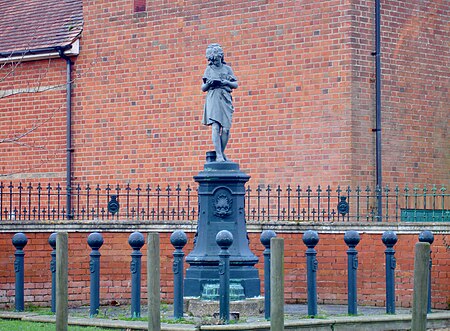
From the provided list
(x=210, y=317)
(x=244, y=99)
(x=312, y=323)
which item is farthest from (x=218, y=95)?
(x=244, y=99)

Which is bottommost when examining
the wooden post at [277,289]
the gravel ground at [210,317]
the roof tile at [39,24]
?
the gravel ground at [210,317]

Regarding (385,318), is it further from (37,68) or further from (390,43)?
(37,68)

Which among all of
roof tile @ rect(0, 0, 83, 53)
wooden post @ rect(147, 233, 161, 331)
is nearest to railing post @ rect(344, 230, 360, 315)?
wooden post @ rect(147, 233, 161, 331)

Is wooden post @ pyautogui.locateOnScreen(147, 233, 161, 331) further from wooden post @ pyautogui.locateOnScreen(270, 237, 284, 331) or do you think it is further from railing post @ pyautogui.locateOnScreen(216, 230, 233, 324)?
railing post @ pyautogui.locateOnScreen(216, 230, 233, 324)

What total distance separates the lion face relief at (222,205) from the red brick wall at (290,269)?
285cm

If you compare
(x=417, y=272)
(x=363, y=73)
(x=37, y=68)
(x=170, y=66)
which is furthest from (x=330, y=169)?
(x=417, y=272)

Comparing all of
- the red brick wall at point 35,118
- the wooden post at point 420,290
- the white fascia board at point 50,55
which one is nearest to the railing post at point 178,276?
the wooden post at point 420,290

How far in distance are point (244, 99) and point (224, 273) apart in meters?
9.21

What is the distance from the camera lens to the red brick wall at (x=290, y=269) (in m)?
17.1

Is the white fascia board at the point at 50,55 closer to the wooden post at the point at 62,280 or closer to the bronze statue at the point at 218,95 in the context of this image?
the bronze statue at the point at 218,95

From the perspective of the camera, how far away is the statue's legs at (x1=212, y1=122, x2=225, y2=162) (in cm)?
1546

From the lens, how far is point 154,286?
1116 cm

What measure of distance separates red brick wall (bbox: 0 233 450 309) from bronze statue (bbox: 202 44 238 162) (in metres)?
2.96

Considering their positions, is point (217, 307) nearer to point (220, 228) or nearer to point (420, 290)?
point (220, 228)
